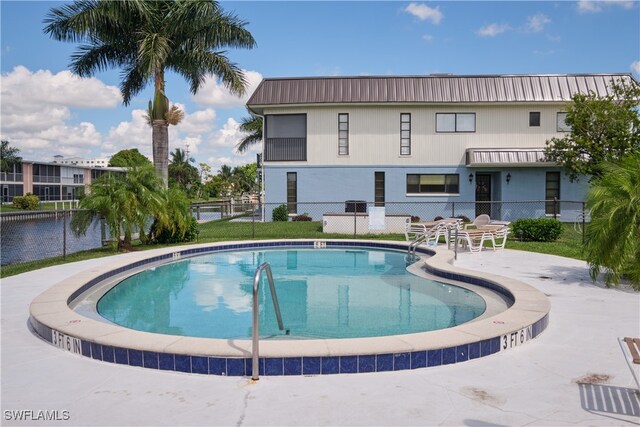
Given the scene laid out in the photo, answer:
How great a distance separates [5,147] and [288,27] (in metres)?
50.3

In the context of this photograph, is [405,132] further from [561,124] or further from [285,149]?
[561,124]

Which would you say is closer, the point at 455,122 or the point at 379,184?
the point at 455,122

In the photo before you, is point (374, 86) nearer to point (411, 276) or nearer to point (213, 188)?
point (411, 276)

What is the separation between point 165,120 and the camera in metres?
17.9

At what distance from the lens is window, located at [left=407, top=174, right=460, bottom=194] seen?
2484cm

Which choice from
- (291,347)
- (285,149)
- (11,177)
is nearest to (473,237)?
(291,347)

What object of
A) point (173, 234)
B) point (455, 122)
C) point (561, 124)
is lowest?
point (173, 234)

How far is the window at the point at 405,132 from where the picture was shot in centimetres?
2480

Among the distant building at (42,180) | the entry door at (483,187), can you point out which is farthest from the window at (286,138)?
the distant building at (42,180)

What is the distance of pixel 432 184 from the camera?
982 inches

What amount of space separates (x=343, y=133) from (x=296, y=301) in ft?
57.5

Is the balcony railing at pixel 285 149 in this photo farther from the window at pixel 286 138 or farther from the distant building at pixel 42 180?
the distant building at pixel 42 180

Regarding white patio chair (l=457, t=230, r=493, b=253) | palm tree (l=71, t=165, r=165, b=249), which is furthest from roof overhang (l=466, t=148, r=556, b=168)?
palm tree (l=71, t=165, r=165, b=249)

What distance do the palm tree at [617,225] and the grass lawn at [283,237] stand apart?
11.2 ft
